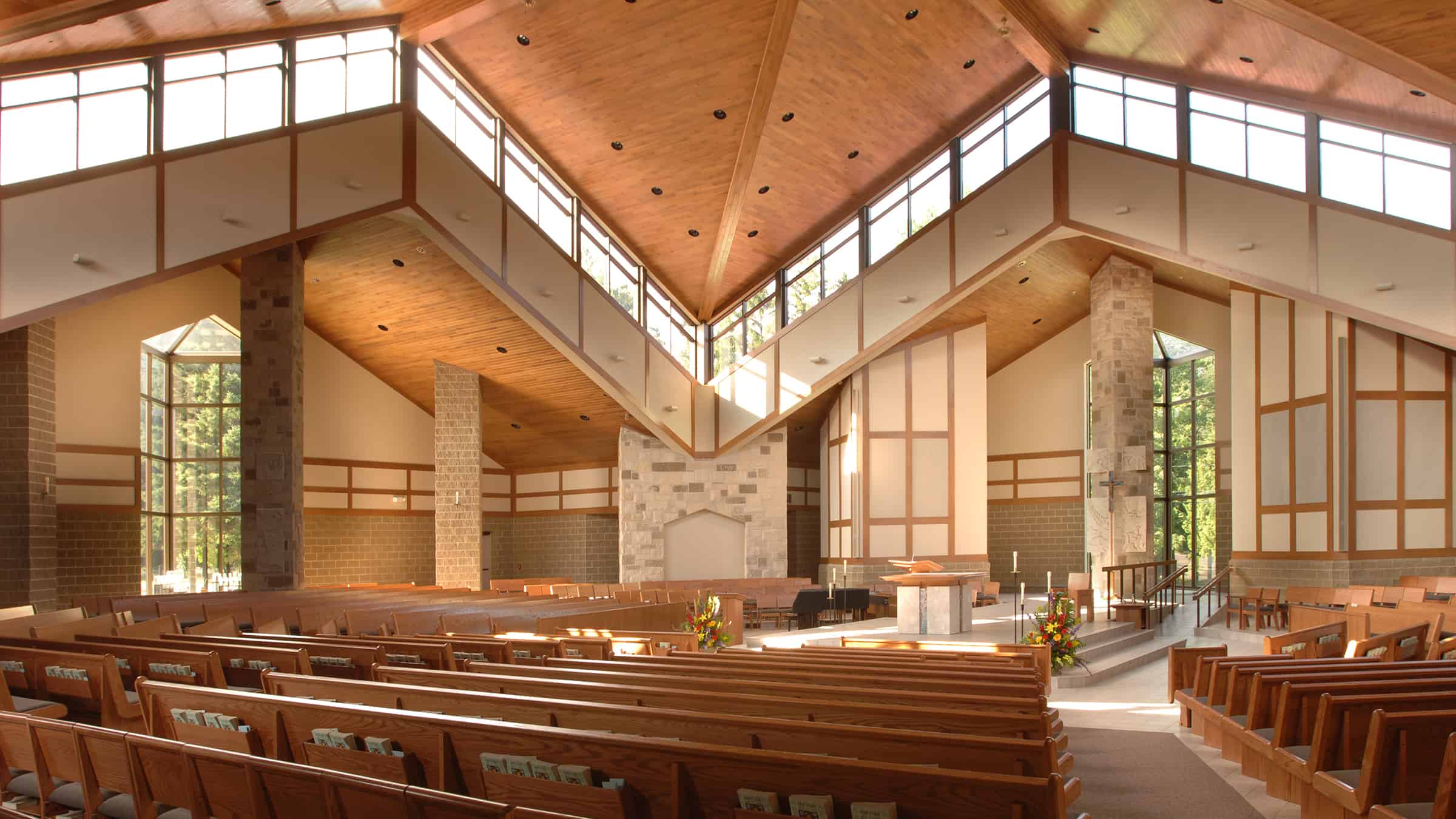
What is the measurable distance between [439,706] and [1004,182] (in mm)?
15087

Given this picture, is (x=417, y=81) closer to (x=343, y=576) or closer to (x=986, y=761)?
(x=343, y=576)

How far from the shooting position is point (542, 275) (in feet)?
52.7

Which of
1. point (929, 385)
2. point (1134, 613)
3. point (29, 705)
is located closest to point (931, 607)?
point (1134, 613)

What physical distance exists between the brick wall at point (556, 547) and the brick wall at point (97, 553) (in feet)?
24.8

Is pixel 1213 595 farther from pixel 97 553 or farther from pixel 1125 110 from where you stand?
pixel 97 553

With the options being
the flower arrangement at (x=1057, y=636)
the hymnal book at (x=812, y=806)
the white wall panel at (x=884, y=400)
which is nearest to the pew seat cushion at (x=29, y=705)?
the hymnal book at (x=812, y=806)

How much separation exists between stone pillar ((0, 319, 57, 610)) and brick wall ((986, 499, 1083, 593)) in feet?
50.7

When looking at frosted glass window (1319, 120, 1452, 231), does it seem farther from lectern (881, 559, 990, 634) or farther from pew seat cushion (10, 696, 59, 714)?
pew seat cushion (10, 696, 59, 714)

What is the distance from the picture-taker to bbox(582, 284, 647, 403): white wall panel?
672 inches

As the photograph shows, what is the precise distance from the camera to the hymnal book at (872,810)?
218cm

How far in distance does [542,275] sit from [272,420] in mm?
4450

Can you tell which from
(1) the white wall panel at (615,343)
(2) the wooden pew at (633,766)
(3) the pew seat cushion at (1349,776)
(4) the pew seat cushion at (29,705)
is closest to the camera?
(2) the wooden pew at (633,766)

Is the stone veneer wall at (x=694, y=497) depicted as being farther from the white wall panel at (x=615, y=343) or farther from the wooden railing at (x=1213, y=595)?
the wooden railing at (x=1213, y=595)

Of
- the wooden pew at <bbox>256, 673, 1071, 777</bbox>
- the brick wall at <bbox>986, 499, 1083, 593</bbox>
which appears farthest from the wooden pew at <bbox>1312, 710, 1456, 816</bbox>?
the brick wall at <bbox>986, 499, 1083, 593</bbox>
